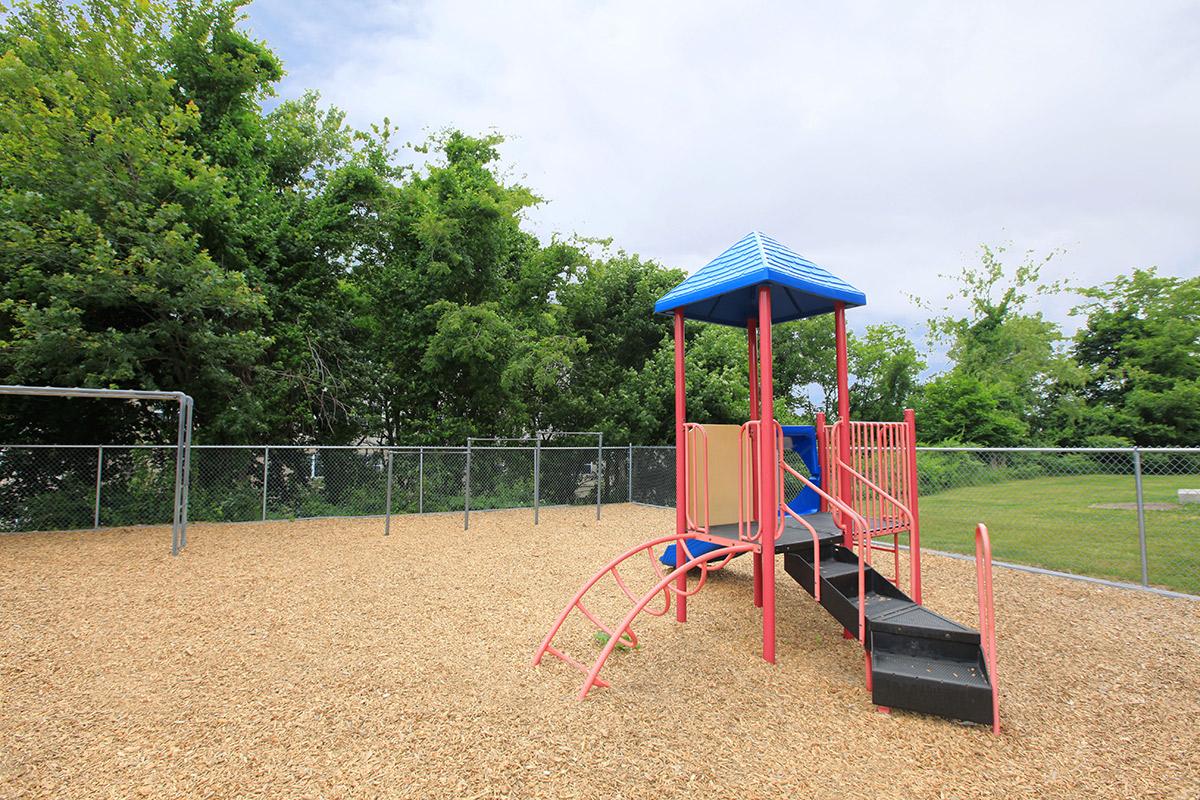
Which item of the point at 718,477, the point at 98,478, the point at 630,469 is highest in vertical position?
the point at 718,477

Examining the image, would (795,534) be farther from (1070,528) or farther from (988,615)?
(1070,528)

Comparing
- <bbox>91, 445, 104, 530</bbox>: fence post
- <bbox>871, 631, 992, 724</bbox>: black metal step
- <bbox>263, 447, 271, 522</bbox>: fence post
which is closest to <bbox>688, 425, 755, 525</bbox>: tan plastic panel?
<bbox>871, 631, 992, 724</bbox>: black metal step

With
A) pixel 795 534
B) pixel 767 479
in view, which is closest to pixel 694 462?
pixel 767 479

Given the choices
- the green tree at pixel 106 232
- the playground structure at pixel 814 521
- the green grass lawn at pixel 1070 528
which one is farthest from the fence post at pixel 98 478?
the green grass lawn at pixel 1070 528

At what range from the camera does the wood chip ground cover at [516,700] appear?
105 inches

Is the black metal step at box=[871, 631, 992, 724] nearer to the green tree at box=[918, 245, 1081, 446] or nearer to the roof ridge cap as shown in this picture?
the roof ridge cap

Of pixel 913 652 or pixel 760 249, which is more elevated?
pixel 760 249

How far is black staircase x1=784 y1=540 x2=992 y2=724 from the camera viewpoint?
3.19m

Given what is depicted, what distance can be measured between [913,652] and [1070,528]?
7.90 m

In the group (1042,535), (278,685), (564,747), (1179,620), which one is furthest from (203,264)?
(1042,535)

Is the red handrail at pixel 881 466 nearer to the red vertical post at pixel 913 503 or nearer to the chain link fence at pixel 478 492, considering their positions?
the red vertical post at pixel 913 503

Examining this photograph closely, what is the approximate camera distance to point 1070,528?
9039mm

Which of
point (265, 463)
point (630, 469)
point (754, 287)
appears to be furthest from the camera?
point (630, 469)

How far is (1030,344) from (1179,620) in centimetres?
2527
